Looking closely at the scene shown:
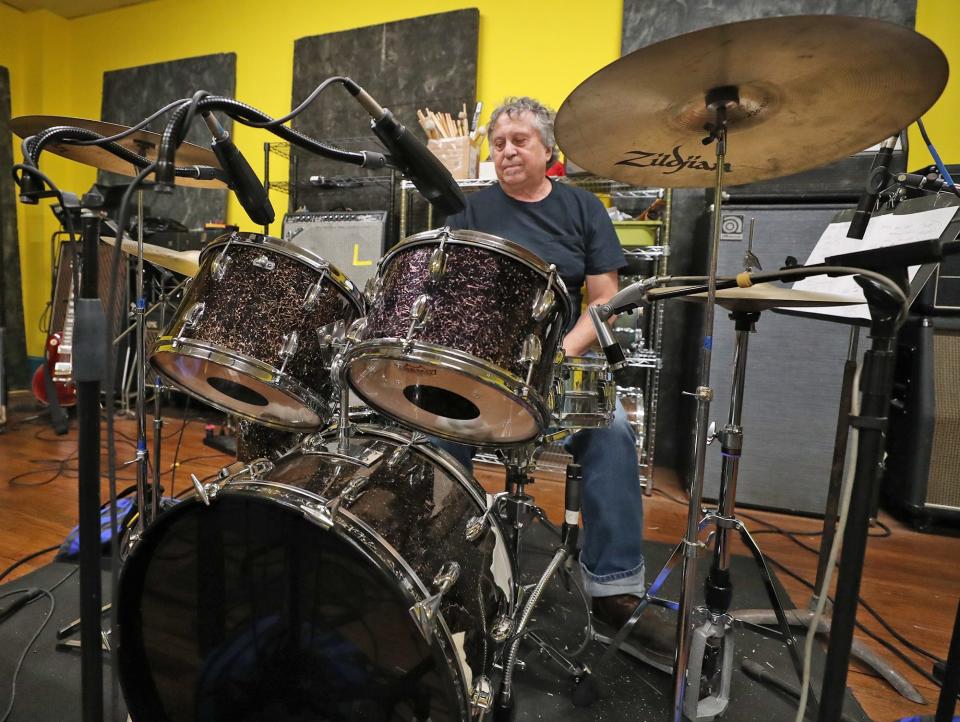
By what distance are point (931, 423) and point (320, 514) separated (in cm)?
224

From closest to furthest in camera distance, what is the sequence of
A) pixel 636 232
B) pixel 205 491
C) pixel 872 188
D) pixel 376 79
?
pixel 205 491 < pixel 872 188 < pixel 636 232 < pixel 376 79

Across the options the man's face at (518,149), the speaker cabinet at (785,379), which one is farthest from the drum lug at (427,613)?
the speaker cabinet at (785,379)

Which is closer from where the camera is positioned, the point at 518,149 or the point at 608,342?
the point at 608,342

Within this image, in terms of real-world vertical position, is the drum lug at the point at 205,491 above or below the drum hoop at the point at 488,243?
below

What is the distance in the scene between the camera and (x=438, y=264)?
93 centimetres

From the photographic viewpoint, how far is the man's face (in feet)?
5.39

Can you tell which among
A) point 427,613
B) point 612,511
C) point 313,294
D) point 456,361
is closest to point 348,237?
point 313,294

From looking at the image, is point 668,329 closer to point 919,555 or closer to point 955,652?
point 919,555

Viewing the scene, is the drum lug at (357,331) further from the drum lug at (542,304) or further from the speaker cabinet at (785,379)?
the speaker cabinet at (785,379)

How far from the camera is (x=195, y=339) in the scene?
3.38ft

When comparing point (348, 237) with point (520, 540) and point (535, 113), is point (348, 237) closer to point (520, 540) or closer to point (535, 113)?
point (535, 113)

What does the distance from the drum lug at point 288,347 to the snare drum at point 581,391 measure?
0.53 meters

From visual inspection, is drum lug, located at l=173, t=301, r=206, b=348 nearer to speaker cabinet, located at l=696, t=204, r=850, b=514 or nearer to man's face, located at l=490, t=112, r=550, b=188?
man's face, located at l=490, t=112, r=550, b=188

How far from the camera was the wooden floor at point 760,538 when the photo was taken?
4.57ft
